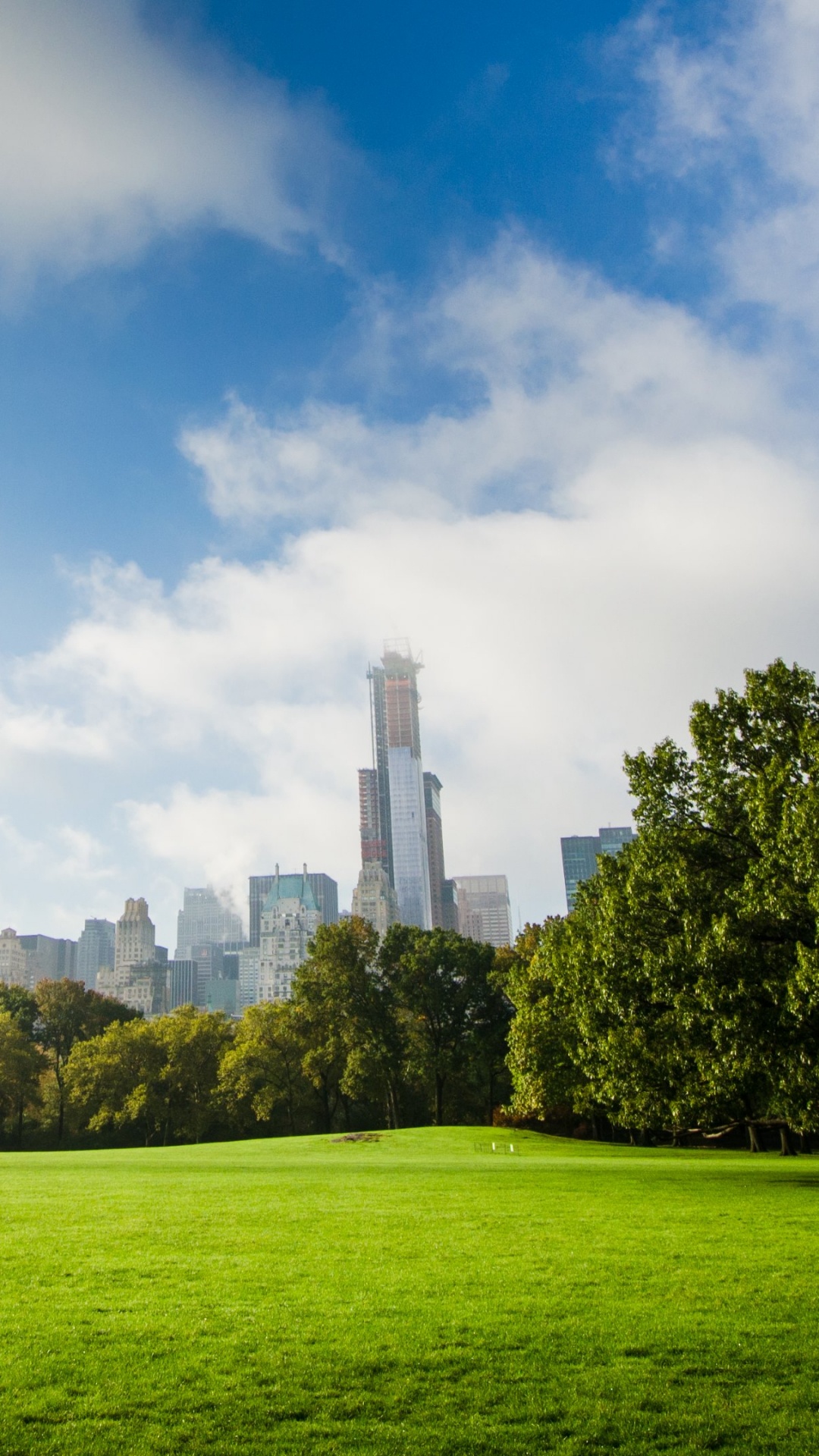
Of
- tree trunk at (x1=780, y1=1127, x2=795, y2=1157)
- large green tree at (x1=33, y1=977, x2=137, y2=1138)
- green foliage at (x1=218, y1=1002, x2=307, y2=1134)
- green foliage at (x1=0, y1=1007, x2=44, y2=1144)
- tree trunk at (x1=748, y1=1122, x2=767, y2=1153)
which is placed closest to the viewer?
tree trunk at (x1=780, y1=1127, x2=795, y2=1157)

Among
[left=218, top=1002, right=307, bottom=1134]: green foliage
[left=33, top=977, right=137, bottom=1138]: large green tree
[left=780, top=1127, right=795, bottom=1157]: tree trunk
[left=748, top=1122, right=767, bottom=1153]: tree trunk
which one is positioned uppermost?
[left=33, top=977, right=137, bottom=1138]: large green tree

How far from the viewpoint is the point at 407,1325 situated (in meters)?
13.7

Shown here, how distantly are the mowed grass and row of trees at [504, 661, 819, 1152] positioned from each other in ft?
14.3

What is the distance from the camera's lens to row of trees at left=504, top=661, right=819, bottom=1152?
92.9 feet

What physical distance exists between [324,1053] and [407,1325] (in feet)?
228

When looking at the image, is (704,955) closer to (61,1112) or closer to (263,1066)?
(263,1066)

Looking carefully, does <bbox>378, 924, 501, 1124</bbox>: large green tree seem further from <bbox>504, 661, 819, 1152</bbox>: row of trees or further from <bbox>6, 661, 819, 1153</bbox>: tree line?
<bbox>504, 661, 819, 1152</bbox>: row of trees

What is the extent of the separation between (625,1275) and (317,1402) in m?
8.29

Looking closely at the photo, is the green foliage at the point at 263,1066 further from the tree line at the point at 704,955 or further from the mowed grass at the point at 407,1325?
the mowed grass at the point at 407,1325

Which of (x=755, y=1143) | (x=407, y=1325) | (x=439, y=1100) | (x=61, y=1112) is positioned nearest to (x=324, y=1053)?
(x=439, y=1100)

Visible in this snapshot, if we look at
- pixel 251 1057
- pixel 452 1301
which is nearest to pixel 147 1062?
pixel 251 1057

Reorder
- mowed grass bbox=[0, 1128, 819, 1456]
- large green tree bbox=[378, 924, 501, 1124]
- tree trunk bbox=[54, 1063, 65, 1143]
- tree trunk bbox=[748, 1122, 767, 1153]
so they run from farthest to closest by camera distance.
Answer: tree trunk bbox=[54, 1063, 65, 1143]
large green tree bbox=[378, 924, 501, 1124]
tree trunk bbox=[748, 1122, 767, 1153]
mowed grass bbox=[0, 1128, 819, 1456]

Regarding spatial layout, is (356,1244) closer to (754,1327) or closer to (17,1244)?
(17,1244)

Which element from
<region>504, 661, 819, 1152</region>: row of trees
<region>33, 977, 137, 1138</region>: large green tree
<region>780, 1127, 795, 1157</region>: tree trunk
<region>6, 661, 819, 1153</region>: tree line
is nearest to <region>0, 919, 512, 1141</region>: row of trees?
<region>33, 977, 137, 1138</region>: large green tree
